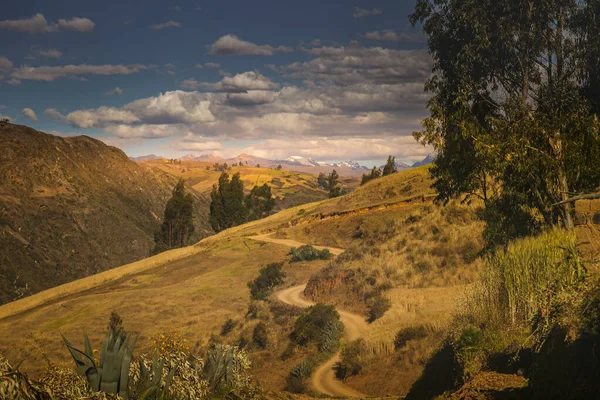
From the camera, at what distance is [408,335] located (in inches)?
792

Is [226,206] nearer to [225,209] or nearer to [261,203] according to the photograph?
[225,209]

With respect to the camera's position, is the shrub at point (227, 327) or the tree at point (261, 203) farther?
the tree at point (261, 203)

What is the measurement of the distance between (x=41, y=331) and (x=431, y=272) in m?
30.1

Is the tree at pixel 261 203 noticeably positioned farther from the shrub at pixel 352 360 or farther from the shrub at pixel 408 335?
the shrub at pixel 408 335

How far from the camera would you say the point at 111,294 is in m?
48.8

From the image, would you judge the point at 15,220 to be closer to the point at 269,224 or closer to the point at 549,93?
the point at 269,224

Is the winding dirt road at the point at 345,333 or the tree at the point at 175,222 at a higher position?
the tree at the point at 175,222

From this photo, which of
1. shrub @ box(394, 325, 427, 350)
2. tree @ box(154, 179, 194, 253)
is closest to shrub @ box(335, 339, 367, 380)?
shrub @ box(394, 325, 427, 350)

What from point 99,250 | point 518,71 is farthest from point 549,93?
point 99,250

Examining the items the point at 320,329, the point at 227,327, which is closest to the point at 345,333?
the point at 320,329

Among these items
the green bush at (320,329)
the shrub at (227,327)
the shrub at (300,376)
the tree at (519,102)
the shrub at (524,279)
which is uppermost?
the tree at (519,102)

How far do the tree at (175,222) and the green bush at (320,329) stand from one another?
2665 inches

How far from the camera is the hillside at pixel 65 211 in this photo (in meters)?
81.6

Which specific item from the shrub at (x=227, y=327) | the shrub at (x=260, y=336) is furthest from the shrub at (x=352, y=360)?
the shrub at (x=227, y=327)
